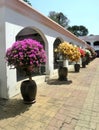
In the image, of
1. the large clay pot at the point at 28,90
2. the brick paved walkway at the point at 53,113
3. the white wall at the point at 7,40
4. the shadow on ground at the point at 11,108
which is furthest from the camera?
the white wall at the point at 7,40

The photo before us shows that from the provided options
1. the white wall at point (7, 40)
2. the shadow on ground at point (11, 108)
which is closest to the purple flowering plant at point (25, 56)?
the white wall at point (7, 40)

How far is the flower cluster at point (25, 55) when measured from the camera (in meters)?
4.62

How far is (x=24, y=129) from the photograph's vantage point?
3.61 metres

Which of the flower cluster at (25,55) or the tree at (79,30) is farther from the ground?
the tree at (79,30)

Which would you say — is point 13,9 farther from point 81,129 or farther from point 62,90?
point 81,129

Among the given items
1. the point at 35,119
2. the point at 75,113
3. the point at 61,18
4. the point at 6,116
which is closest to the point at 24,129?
the point at 35,119

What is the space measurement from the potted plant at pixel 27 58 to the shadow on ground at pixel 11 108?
0.30 metres

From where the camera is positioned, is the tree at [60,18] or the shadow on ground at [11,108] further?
the tree at [60,18]

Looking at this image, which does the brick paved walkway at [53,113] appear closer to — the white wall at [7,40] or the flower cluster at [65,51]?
the white wall at [7,40]

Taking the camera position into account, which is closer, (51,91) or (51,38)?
(51,91)

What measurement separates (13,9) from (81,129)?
4.47m

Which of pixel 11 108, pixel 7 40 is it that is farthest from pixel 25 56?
pixel 11 108

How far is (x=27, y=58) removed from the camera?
4.64 metres

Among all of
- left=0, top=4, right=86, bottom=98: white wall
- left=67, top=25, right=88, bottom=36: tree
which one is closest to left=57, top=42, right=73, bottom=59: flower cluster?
left=0, top=4, right=86, bottom=98: white wall
